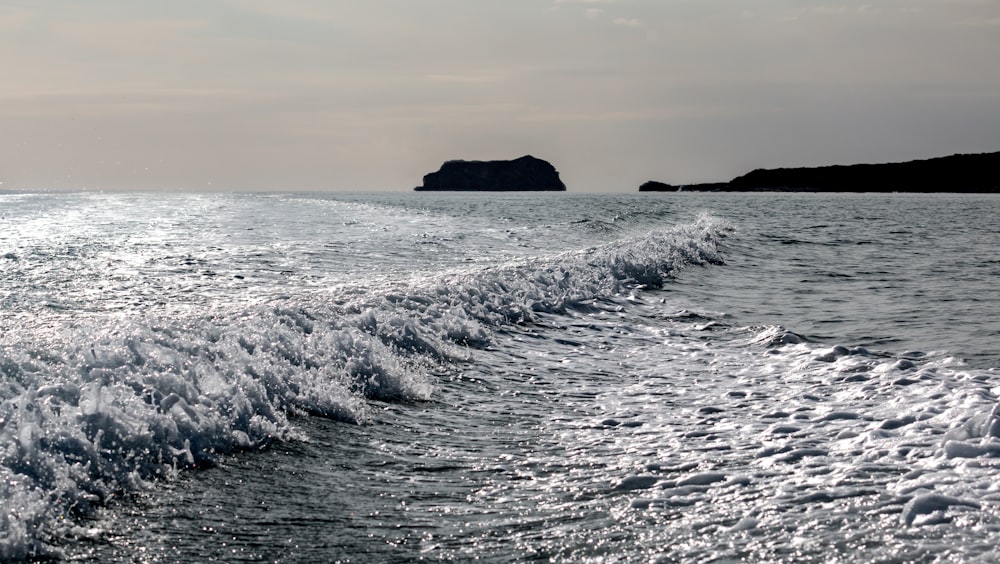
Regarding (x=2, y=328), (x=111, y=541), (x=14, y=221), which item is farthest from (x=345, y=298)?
(x=14, y=221)

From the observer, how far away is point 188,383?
24.6 ft

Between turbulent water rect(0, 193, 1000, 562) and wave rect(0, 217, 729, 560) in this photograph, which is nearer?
turbulent water rect(0, 193, 1000, 562)

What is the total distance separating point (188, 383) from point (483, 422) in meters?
2.70

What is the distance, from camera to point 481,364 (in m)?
11.0

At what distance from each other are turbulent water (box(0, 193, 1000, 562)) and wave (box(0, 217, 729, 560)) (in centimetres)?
3

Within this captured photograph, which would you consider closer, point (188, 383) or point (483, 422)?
point (188, 383)

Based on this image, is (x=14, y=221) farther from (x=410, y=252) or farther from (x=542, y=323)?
(x=542, y=323)

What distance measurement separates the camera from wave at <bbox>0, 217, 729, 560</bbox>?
18.1 ft

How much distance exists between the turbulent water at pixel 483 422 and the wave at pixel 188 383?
0.03 metres

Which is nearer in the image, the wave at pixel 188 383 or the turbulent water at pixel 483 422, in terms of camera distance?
the turbulent water at pixel 483 422

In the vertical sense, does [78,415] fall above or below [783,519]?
above

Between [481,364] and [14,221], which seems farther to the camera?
[14,221]

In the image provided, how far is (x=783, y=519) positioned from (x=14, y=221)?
3749 centimetres

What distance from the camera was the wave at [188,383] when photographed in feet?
18.1
